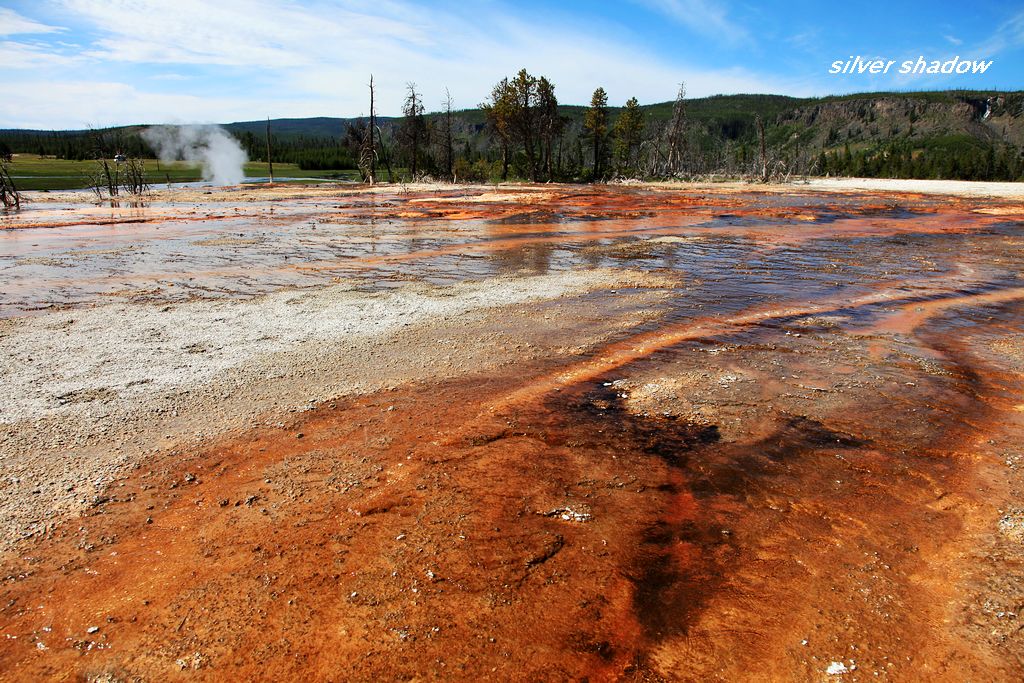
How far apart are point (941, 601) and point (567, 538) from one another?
1.55m

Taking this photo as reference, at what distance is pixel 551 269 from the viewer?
32.6ft

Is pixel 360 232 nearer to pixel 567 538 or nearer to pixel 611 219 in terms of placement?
pixel 611 219

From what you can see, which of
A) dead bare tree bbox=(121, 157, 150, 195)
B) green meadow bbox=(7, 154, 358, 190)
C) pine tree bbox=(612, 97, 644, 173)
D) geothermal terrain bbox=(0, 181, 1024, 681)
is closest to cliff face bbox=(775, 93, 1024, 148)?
pine tree bbox=(612, 97, 644, 173)

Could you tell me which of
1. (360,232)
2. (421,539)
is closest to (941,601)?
(421,539)

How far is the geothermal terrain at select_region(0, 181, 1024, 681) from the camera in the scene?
7.24 ft

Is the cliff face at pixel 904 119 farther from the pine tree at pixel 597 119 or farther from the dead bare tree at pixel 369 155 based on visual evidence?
the dead bare tree at pixel 369 155

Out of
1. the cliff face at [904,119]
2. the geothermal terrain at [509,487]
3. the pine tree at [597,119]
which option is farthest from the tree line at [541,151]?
the geothermal terrain at [509,487]

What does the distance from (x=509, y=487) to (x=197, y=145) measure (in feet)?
306

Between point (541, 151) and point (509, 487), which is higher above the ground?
point (541, 151)

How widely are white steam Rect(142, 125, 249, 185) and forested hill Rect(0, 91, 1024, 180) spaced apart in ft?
11.7

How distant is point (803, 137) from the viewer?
155 meters

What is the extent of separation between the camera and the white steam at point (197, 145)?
76.5 metres

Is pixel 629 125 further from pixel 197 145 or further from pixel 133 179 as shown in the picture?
pixel 197 145

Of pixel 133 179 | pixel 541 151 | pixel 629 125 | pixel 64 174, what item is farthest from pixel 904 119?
pixel 64 174
